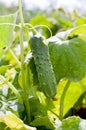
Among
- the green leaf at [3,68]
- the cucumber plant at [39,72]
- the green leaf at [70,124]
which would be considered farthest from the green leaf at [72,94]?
the green leaf at [70,124]

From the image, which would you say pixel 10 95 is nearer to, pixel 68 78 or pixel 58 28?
pixel 68 78

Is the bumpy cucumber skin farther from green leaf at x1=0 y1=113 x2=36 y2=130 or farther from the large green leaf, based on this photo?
green leaf at x1=0 y1=113 x2=36 y2=130

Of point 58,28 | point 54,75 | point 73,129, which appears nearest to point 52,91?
point 54,75

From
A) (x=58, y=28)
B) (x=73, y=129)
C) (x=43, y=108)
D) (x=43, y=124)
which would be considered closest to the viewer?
(x=73, y=129)

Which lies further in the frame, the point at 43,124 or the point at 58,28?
the point at 58,28

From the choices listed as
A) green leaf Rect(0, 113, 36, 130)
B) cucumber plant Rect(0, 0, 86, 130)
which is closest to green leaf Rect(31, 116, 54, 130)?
cucumber plant Rect(0, 0, 86, 130)

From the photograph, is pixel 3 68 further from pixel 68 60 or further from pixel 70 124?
pixel 70 124
